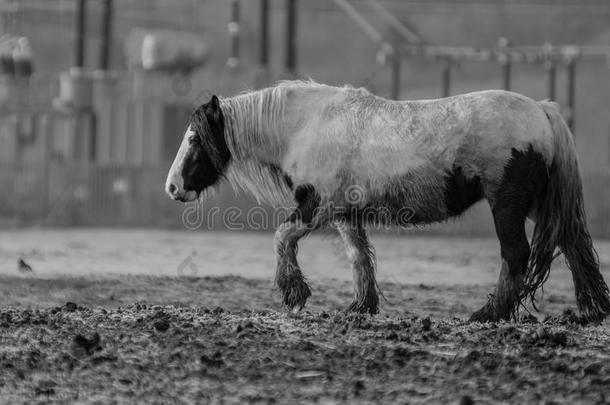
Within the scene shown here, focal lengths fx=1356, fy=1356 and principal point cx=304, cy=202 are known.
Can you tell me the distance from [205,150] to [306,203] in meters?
0.93

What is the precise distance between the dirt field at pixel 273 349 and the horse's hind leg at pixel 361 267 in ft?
1.12

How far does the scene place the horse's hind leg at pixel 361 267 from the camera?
965 centimetres

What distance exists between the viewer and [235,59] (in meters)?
27.9

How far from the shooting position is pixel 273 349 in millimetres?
7645

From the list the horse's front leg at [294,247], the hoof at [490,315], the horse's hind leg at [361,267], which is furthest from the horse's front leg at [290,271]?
the hoof at [490,315]

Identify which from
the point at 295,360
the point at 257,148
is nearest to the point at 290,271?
the point at 257,148

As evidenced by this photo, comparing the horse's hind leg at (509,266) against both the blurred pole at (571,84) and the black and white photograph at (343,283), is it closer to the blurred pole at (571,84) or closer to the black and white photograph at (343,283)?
the black and white photograph at (343,283)

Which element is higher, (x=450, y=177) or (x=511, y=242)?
(x=450, y=177)

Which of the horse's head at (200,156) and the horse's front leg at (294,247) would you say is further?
the horse's head at (200,156)

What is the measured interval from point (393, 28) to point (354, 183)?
30.5 metres

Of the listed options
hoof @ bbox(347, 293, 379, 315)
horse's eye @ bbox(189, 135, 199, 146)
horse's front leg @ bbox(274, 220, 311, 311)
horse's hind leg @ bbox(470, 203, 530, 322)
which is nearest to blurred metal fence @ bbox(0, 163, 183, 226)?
horse's eye @ bbox(189, 135, 199, 146)

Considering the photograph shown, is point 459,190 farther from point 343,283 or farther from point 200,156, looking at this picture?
point 343,283

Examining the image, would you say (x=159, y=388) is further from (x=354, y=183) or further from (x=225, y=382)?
(x=354, y=183)

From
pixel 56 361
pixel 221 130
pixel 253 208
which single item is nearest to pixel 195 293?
pixel 221 130
